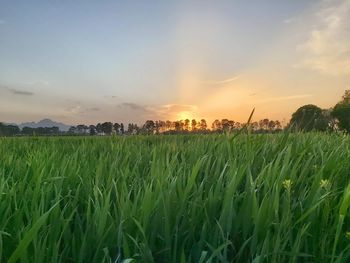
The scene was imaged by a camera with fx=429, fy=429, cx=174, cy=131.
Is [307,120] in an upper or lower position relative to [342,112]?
lower

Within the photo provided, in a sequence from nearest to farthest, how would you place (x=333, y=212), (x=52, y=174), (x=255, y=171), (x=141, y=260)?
(x=141, y=260), (x=333, y=212), (x=52, y=174), (x=255, y=171)

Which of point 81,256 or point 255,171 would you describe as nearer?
point 81,256

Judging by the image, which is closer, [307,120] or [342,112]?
[307,120]

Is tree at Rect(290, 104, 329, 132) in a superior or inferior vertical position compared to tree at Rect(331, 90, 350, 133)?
inferior

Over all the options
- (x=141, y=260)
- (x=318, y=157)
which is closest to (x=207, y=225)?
(x=141, y=260)

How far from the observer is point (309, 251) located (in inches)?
58.2

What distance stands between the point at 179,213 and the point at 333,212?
0.73 m

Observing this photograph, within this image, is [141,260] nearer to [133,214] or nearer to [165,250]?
[165,250]

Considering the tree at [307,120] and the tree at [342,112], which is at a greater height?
the tree at [342,112]

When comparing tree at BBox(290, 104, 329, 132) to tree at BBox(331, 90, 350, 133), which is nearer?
tree at BBox(290, 104, 329, 132)

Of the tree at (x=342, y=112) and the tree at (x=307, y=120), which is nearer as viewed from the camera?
the tree at (x=307, y=120)

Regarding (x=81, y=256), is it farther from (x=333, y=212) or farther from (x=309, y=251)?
(x=333, y=212)

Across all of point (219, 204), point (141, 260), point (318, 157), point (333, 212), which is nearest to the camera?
point (141, 260)

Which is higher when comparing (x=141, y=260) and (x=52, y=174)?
(x=52, y=174)
